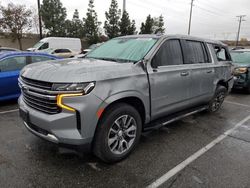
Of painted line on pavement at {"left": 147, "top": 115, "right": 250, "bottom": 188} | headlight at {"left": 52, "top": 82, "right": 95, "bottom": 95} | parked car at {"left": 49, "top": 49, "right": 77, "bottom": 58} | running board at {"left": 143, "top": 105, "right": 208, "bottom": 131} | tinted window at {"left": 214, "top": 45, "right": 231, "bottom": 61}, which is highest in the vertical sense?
tinted window at {"left": 214, "top": 45, "right": 231, "bottom": 61}

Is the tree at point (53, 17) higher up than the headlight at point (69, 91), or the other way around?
the tree at point (53, 17)

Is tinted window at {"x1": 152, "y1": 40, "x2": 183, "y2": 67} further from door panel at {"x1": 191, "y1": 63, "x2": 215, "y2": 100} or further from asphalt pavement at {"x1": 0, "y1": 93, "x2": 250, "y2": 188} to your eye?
asphalt pavement at {"x1": 0, "y1": 93, "x2": 250, "y2": 188}

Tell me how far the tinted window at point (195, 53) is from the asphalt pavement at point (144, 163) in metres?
1.44

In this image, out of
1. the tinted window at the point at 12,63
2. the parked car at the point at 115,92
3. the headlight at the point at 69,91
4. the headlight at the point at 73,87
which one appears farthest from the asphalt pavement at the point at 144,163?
the tinted window at the point at 12,63

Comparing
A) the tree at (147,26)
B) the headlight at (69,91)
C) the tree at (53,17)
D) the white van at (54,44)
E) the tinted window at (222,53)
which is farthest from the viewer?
the tree at (147,26)

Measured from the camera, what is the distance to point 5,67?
211 inches

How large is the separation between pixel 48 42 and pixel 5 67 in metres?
15.3

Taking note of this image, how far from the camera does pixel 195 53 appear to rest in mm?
4168

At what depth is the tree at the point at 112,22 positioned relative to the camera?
36.1 m

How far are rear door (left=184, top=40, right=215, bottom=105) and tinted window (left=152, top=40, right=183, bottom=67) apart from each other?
0.25 m

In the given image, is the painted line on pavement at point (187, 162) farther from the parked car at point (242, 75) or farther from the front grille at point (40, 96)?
the parked car at point (242, 75)

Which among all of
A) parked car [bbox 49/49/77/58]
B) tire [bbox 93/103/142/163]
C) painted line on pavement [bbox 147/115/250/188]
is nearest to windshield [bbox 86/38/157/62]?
tire [bbox 93/103/142/163]

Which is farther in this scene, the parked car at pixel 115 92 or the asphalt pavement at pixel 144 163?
the asphalt pavement at pixel 144 163

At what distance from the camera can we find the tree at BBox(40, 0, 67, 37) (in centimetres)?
3484
